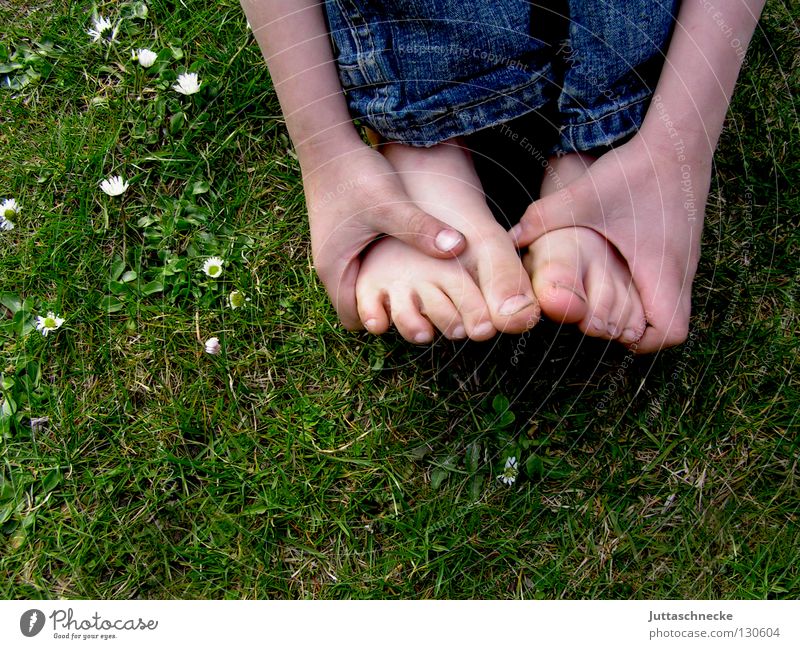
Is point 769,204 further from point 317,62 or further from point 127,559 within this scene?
point 127,559

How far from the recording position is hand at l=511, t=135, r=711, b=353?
0.89 m

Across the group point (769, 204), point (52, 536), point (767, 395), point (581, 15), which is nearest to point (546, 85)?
point (581, 15)

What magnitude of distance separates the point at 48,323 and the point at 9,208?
0.23 meters

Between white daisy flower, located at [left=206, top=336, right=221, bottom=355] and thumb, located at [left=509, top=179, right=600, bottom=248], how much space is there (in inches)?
18.2

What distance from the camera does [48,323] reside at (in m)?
1.00

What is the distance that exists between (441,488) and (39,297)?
26.4 inches

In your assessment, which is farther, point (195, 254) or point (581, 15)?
point (195, 254)

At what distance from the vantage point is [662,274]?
902 mm

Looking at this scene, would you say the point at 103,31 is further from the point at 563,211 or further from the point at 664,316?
the point at 664,316
